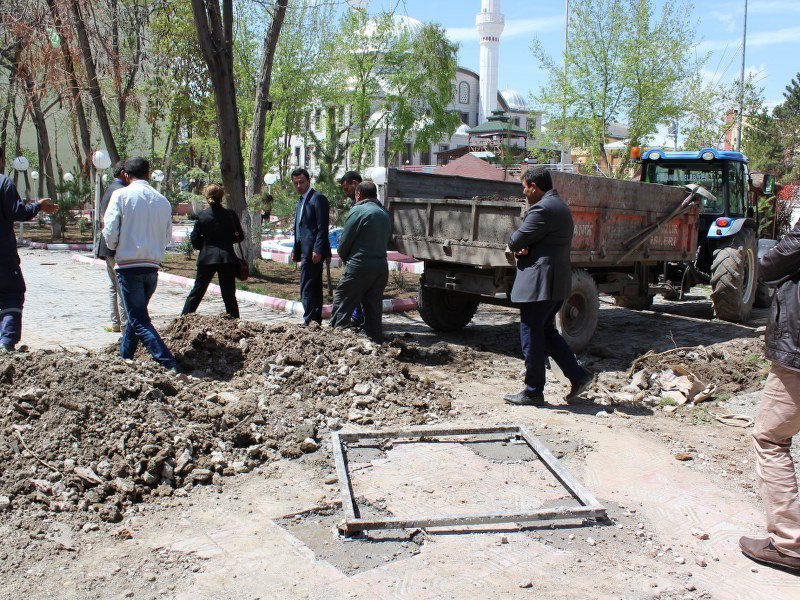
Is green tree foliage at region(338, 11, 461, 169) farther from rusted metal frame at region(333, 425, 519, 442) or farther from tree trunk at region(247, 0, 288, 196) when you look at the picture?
rusted metal frame at region(333, 425, 519, 442)

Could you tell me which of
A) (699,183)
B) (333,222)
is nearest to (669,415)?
(699,183)

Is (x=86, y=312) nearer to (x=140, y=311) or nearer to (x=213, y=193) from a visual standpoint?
(x=213, y=193)

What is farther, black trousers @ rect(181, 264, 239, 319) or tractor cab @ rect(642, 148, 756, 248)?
tractor cab @ rect(642, 148, 756, 248)

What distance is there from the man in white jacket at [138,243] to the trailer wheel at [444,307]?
3947 millimetres

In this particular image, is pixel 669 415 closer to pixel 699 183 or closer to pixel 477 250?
pixel 477 250

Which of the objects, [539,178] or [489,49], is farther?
[489,49]

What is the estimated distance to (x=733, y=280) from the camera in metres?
10.7

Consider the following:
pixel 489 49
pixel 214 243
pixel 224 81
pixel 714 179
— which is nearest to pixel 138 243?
pixel 214 243

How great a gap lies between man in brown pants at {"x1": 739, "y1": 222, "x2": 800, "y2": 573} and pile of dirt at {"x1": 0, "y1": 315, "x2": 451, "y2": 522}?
2.78 meters

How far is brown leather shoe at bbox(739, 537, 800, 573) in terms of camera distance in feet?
12.0

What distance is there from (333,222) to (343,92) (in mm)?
23104

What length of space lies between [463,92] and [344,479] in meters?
81.8

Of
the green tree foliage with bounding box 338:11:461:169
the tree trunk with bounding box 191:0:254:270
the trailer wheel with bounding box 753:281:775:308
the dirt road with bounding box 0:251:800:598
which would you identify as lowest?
the dirt road with bounding box 0:251:800:598

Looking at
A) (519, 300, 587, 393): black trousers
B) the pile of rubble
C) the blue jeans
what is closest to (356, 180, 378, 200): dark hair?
(519, 300, 587, 393): black trousers
